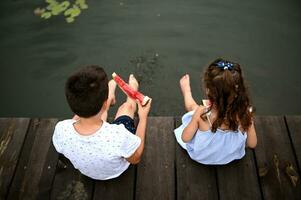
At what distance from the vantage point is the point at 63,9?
294 centimetres

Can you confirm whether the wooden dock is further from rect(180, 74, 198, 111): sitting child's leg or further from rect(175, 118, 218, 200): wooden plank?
rect(180, 74, 198, 111): sitting child's leg

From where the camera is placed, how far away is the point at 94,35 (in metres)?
2.79

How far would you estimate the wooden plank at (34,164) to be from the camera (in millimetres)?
1686

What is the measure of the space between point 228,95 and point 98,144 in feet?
1.79

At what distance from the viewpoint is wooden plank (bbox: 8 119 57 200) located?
1.69m

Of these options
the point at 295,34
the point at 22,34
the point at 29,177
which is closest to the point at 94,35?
the point at 22,34

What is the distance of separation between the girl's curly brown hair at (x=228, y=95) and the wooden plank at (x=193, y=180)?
0.29m

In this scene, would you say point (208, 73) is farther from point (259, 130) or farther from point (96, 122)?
point (259, 130)

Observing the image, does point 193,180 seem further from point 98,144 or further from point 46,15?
point 46,15

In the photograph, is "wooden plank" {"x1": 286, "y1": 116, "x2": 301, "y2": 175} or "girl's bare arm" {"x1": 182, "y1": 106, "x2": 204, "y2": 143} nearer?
"girl's bare arm" {"x1": 182, "y1": 106, "x2": 204, "y2": 143}

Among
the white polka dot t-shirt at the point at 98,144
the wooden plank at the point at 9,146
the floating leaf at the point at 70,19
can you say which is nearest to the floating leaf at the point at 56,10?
the floating leaf at the point at 70,19

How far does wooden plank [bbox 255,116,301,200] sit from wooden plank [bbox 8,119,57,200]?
104cm

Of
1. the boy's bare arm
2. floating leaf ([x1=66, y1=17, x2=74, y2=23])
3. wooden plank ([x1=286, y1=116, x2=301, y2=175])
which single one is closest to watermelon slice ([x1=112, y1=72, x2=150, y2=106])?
the boy's bare arm

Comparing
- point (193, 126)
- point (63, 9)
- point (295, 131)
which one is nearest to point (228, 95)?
point (193, 126)
